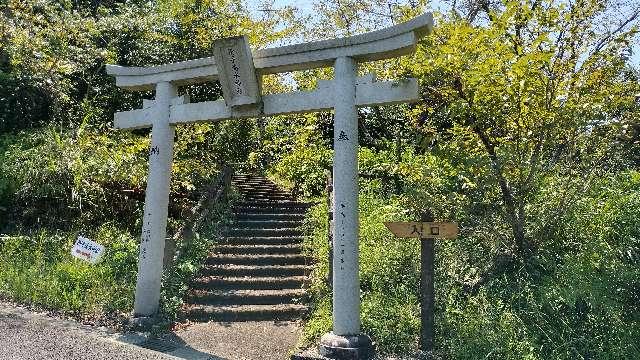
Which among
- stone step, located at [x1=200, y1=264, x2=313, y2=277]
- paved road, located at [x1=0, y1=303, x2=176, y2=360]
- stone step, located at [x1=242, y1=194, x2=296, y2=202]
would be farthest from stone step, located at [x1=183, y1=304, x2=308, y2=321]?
stone step, located at [x1=242, y1=194, x2=296, y2=202]

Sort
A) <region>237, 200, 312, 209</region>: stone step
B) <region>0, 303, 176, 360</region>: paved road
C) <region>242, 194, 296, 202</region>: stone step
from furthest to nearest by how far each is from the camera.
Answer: <region>242, 194, 296, 202</region>: stone step < <region>237, 200, 312, 209</region>: stone step < <region>0, 303, 176, 360</region>: paved road

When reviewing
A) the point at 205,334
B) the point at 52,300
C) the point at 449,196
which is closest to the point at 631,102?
the point at 449,196

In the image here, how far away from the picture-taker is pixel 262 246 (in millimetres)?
9219

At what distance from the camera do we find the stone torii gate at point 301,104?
534cm

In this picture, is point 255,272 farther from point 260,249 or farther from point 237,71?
point 237,71

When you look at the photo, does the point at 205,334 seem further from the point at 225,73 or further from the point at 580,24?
the point at 580,24

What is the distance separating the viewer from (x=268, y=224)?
10.4 m

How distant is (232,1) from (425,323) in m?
11.2

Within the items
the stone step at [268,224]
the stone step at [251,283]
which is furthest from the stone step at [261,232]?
the stone step at [251,283]

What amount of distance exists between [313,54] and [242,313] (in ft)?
12.6

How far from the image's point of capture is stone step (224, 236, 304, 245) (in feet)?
31.0

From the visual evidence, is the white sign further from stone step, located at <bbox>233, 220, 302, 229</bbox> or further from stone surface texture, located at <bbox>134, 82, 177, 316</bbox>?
stone step, located at <bbox>233, 220, 302, 229</bbox>

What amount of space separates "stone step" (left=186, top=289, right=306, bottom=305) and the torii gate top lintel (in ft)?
10.4

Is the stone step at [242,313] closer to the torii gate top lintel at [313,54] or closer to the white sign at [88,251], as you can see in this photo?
the white sign at [88,251]
